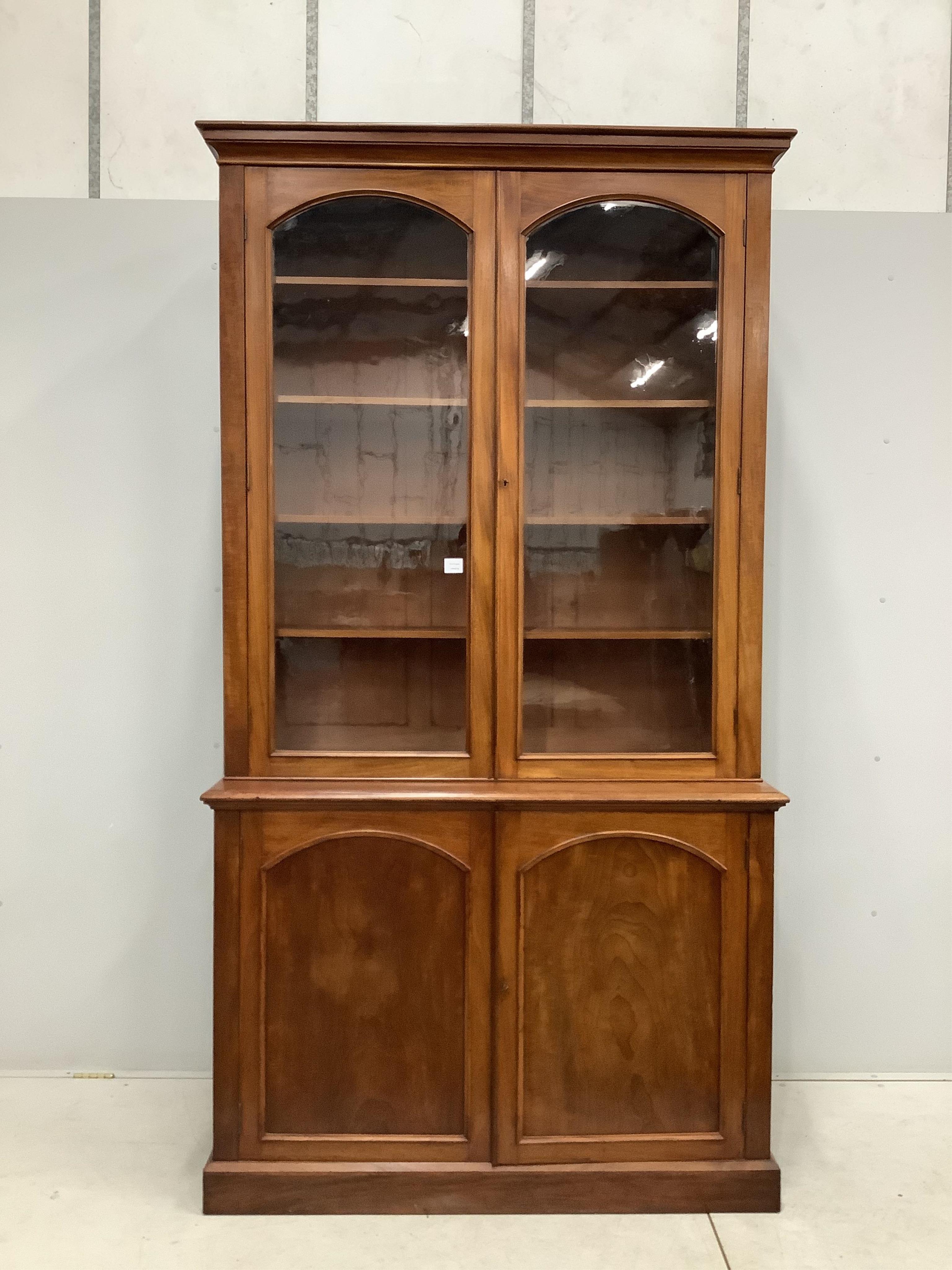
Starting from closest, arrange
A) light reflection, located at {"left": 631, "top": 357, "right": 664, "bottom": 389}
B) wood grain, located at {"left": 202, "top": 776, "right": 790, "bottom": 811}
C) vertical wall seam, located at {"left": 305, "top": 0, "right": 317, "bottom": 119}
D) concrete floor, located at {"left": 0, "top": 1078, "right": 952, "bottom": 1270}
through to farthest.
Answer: concrete floor, located at {"left": 0, "top": 1078, "right": 952, "bottom": 1270} → wood grain, located at {"left": 202, "top": 776, "right": 790, "bottom": 811} → light reflection, located at {"left": 631, "top": 357, "right": 664, "bottom": 389} → vertical wall seam, located at {"left": 305, "top": 0, "right": 317, "bottom": 119}

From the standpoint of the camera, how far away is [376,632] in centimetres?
222

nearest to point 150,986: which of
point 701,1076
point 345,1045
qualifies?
point 345,1045

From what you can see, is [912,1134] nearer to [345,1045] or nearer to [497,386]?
[345,1045]

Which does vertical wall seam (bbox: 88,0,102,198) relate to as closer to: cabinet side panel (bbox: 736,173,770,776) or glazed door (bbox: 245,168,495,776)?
glazed door (bbox: 245,168,495,776)

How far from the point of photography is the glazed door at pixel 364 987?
2.14 meters

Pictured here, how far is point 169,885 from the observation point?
272cm

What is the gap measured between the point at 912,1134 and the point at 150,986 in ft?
7.24

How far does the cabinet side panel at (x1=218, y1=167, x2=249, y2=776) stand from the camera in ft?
6.81

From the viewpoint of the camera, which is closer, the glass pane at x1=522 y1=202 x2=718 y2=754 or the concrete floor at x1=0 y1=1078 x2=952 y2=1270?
the concrete floor at x1=0 y1=1078 x2=952 y2=1270

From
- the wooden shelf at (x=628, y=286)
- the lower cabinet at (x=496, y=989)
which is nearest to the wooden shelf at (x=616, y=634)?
the lower cabinet at (x=496, y=989)

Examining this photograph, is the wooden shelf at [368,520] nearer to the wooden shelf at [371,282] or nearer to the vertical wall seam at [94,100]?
the wooden shelf at [371,282]

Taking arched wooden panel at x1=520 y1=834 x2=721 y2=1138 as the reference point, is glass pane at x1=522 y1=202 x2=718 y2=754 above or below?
above

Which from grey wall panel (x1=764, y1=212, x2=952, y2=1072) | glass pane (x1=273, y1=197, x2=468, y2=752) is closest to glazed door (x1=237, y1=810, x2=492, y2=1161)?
glass pane (x1=273, y1=197, x2=468, y2=752)

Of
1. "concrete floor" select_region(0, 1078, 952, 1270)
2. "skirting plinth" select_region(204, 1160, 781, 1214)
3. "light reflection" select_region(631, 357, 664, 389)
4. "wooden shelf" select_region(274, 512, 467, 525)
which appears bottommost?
"concrete floor" select_region(0, 1078, 952, 1270)
